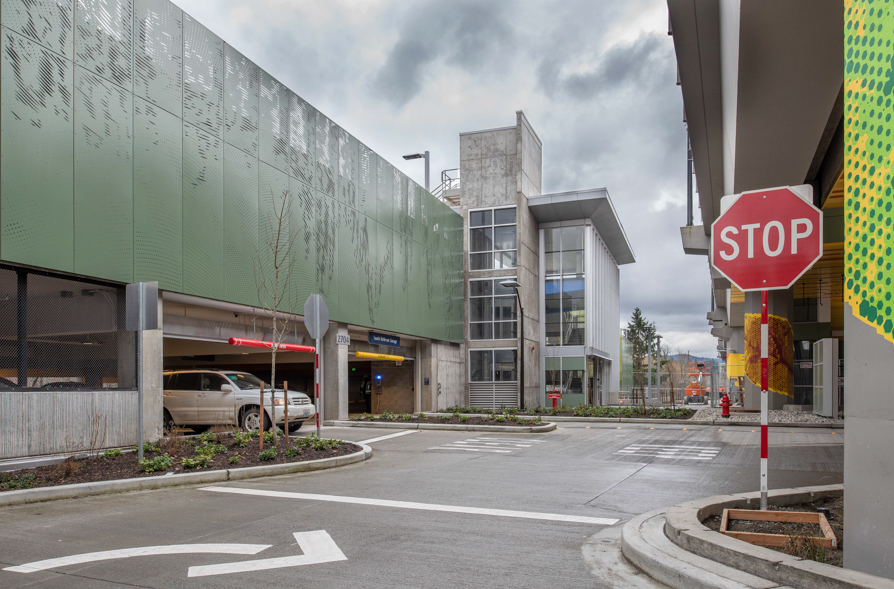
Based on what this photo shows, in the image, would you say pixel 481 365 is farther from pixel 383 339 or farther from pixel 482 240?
pixel 383 339

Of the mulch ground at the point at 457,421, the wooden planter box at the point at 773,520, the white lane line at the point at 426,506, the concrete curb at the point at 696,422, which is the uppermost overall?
the wooden planter box at the point at 773,520

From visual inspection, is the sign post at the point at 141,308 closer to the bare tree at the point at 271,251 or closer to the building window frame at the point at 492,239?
the bare tree at the point at 271,251

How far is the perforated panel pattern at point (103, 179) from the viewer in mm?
14289

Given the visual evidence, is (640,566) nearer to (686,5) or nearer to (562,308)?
(686,5)

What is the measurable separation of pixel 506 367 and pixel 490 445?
76.5ft

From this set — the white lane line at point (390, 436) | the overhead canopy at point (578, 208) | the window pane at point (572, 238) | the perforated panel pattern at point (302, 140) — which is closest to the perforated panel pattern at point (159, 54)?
the perforated panel pattern at point (302, 140)

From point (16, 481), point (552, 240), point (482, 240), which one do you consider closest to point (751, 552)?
point (16, 481)

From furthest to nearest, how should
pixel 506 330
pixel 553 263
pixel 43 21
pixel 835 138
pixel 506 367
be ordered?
pixel 553 263 < pixel 506 330 < pixel 506 367 < pixel 43 21 < pixel 835 138

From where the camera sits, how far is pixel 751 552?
16.4ft

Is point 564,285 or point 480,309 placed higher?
point 564,285

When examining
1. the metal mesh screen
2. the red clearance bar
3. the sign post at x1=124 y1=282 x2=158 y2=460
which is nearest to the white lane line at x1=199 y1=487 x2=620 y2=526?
the sign post at x1=124 y1=282 x2=158 y2=460

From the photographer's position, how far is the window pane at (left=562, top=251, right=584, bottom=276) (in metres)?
42.3

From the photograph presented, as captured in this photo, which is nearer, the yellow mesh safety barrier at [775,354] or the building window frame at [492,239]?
the yellow mesh safety barrier at [775,354]

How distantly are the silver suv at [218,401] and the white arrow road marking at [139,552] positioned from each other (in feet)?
36.9
